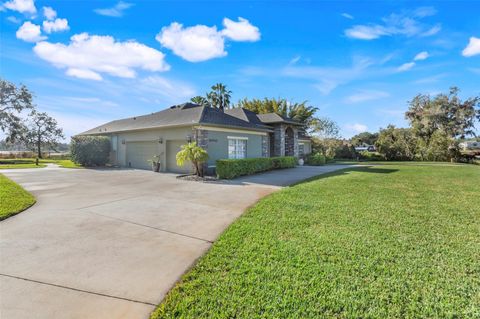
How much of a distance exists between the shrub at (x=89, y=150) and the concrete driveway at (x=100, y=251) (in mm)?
14887

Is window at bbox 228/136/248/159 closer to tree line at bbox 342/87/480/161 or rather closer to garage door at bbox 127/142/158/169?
garage door at bbox 127/142/158/169

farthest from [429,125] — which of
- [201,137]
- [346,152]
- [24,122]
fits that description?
[24,122]

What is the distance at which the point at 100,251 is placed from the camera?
12.0ft

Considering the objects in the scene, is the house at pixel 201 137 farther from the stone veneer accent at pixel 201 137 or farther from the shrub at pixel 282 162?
the shrub at pixel 282 162

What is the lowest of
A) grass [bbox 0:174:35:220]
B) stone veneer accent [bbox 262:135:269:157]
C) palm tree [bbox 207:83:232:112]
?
grass [bbox 0:174:35:220]

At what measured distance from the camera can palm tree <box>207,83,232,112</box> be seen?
36.5 m

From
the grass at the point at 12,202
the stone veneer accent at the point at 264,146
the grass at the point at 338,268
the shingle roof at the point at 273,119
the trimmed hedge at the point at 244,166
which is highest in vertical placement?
the shingle roof at the point at 273,119

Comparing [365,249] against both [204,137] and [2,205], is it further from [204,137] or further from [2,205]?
[204,137]

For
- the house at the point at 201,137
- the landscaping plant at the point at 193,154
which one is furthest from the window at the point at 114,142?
the landscaping plant at the point at 193,154

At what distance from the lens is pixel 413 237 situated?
4191 millimetres

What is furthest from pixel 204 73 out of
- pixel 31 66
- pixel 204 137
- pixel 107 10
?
pixel 31 66

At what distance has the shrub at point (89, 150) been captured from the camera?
19828 millimetres

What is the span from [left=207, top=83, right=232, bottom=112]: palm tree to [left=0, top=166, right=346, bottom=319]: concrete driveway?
31.6 metres

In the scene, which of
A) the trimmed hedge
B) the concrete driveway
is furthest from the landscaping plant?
the concrete driveway
